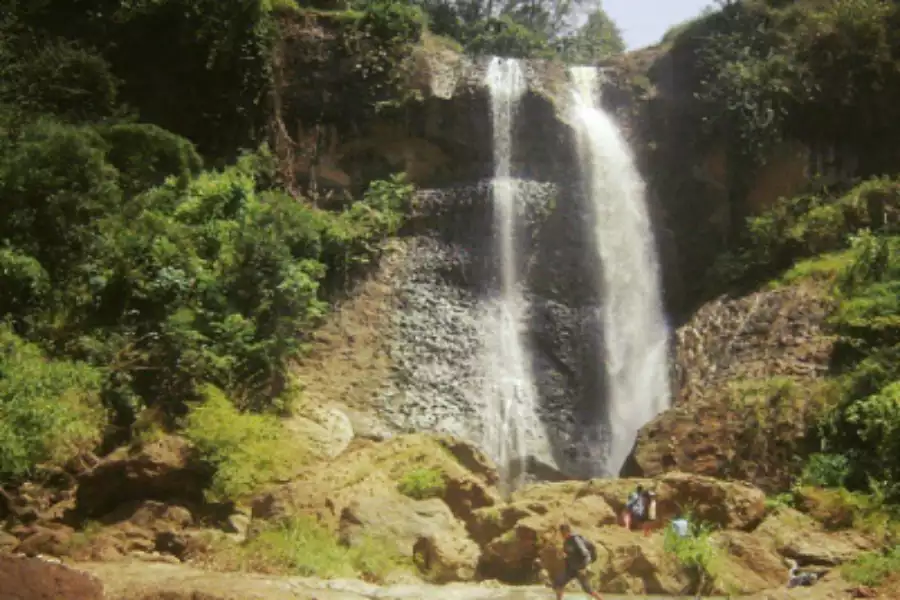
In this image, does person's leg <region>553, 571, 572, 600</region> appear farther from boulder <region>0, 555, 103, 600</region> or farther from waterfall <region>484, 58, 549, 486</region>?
waterfall <region>484, 58, 549, 486</region>

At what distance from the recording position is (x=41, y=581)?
6.25 m

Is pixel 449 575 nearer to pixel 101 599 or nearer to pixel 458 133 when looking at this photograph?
pixel 101 599

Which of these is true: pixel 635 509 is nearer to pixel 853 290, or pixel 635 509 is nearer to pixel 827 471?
pixel 827 471

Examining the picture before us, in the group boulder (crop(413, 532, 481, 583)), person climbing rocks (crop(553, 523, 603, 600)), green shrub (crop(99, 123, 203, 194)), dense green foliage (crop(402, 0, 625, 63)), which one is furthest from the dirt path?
dense green foliage (crop(402, 0, 625, 63))

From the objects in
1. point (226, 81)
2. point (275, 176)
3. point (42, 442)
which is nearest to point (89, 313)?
point (42, 442)

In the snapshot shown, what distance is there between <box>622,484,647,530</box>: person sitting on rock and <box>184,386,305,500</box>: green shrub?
4.53 meters

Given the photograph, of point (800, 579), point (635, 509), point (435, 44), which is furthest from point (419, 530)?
point (435, 44)

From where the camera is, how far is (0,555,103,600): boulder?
20.1 feet

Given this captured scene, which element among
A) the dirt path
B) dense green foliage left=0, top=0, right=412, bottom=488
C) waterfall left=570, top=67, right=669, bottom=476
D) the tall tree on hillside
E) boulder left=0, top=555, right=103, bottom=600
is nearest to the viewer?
boulder left=0, top=555, right=103, bottom=600

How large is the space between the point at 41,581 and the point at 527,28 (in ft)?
116

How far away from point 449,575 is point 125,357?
6.07 m

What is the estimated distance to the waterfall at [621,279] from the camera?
17.0 m

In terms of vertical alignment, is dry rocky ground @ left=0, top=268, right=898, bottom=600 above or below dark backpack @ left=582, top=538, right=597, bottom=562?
below

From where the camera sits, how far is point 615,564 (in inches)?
357
